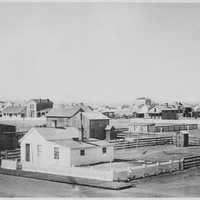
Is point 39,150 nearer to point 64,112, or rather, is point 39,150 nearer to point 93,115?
point 64,112

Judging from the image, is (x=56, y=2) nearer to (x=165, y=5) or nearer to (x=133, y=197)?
(x=165, y=5)

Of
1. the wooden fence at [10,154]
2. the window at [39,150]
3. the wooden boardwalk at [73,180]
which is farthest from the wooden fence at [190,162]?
the wooden fence at [10,154]

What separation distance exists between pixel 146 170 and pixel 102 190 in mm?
3156

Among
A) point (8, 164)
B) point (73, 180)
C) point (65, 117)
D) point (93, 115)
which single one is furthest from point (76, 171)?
point (65, 117)

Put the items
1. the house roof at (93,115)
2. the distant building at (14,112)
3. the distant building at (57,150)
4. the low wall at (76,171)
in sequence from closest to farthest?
the low wall at (76,171) < the distant building at (57,150) < the distant building at (14,112) < the house roof at (93,115)

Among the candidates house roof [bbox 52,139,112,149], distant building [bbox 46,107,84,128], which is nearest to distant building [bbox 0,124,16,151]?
house roof [bbox 52,139,112,149]

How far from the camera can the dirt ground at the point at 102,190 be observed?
58.1 ft

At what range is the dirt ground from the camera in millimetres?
17703

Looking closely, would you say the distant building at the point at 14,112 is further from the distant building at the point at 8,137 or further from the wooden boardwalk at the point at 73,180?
the wooden boardwalk at the point at 73,180

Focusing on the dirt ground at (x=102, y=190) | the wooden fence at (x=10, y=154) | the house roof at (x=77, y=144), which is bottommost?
the dirt ground at (x=102, y=190)

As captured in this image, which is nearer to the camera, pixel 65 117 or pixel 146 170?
pixel 146 170

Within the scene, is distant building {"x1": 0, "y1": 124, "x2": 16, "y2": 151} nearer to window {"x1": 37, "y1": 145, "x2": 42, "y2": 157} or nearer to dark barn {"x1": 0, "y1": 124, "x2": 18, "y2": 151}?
dark barn {"x1": 0, "y1": 124, "x2": 18, "y2": 151}

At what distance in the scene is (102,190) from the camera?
18.1 m

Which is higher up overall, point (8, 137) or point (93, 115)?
point (93, 115)
